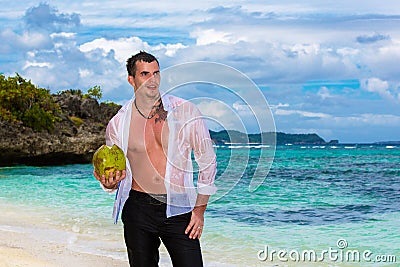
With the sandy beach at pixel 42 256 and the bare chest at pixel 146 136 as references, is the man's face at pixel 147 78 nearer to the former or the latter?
the bare chest at pixel 146 136

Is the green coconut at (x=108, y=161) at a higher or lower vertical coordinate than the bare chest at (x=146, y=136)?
lower

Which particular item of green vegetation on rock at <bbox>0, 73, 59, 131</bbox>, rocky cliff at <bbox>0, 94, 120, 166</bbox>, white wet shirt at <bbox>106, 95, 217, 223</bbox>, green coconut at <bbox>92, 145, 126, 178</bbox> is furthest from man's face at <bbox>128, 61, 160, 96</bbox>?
green vegetation on rock at <bbox>0, 73, 59, 131</bbox>

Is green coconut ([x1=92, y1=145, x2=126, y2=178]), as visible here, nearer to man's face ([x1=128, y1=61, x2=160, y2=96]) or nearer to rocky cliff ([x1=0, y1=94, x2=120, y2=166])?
man's face ([x1=128, y1=61, x2=160, y2=96])

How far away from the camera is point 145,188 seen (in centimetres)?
387

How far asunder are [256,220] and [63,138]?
2163 cm

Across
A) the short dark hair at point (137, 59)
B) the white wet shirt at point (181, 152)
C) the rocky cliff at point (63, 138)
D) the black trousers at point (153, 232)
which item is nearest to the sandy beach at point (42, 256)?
the black trousers at point (153, 232)

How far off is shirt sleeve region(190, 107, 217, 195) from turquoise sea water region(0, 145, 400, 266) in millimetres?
81

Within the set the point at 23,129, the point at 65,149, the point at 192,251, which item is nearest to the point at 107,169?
the point at 192,251

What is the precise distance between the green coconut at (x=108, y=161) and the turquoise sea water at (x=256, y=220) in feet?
2.01

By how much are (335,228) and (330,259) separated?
331 centimetres

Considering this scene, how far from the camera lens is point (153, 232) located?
3801 mm

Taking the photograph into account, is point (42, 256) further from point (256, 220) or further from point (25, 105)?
point (25, 105)

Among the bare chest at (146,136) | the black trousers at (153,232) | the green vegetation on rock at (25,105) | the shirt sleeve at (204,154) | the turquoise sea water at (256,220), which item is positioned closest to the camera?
the shirt sleeve at (204,154)

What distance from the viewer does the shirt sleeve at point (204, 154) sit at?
3588 millimetres
